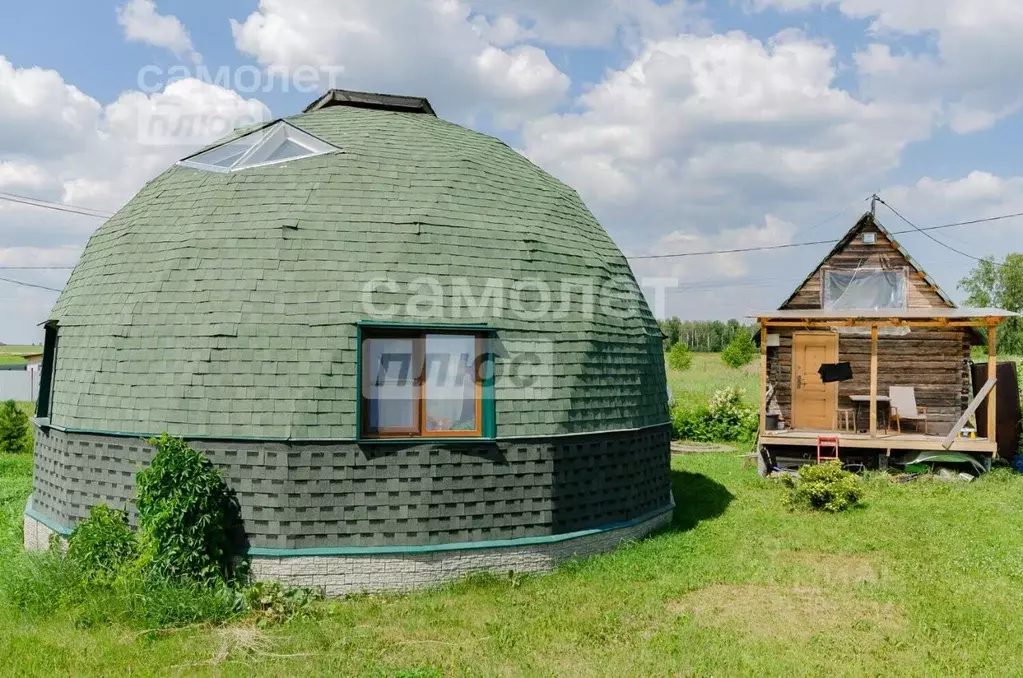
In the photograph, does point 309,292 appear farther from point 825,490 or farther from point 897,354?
point 897,354

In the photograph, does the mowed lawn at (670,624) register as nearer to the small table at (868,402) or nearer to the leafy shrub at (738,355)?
the small table at (868,402)

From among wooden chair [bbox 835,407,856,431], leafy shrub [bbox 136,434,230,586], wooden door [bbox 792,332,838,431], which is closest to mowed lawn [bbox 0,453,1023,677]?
leafy shrub [bbox 136,434,230,586]

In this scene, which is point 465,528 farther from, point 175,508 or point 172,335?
point 172,335

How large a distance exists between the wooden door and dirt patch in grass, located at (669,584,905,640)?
33.9ft

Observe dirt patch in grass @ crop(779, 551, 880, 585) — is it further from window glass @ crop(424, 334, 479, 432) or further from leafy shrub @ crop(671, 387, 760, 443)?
leafy shrub @ crop(671, 387, 760, 443)

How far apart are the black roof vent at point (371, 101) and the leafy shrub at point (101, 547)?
8.33 m

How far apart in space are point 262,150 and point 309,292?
355 cm

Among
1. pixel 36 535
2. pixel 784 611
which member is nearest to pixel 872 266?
pixel 784 611

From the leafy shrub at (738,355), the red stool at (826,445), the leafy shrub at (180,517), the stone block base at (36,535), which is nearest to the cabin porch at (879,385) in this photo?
the red stool at (826,445)

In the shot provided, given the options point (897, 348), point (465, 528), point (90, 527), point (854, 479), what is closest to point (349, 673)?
point (465, 528)

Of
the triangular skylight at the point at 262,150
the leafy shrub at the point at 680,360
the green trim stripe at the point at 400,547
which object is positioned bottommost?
the green trim stripe at the point at 400,547

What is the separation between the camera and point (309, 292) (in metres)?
9.80

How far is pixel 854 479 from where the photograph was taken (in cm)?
1398

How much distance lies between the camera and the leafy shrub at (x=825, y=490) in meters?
13.5
